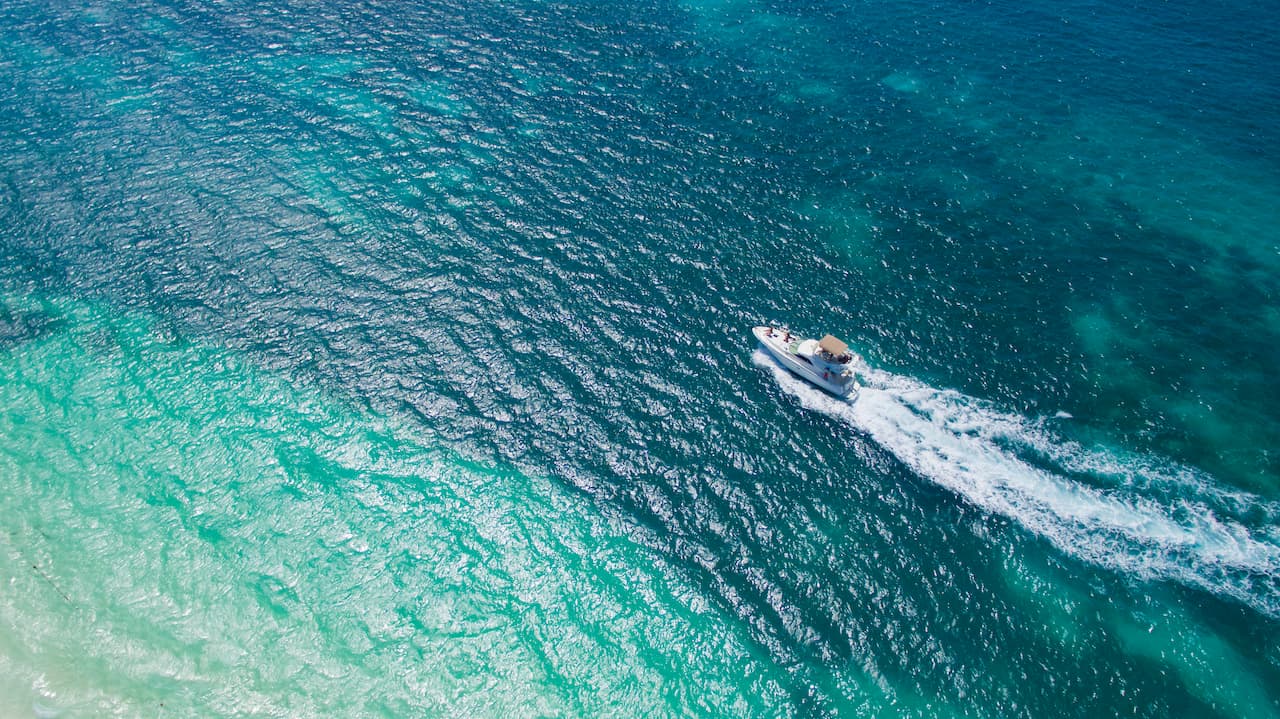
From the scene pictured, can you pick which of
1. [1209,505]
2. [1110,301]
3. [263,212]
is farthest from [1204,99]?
[263,212]

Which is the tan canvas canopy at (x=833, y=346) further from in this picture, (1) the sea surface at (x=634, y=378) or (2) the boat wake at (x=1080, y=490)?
(1) the sea surface at (x=634, y=378)

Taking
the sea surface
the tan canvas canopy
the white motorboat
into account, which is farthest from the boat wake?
the tan canvas canopy

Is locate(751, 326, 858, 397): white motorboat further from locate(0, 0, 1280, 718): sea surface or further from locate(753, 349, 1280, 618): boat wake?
locate(0, 0, 1280, 718): sea surface

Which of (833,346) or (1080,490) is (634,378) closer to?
(833,346)

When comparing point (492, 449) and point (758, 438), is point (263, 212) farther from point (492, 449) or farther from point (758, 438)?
point (758, 438)

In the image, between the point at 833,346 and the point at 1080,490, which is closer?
the point at 1080,490

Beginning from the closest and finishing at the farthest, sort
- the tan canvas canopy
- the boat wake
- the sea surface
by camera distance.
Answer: the sea surface, the boat wake, the tan canvas canopy

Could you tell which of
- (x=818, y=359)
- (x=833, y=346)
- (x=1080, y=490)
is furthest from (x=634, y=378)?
(x=1080, y=490)
